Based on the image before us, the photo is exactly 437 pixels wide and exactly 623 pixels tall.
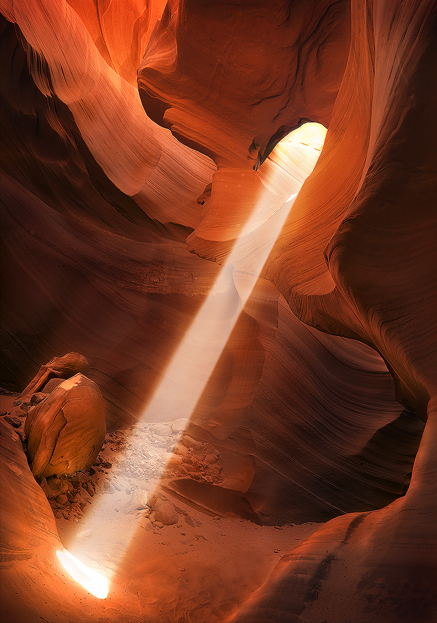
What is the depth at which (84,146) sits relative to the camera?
675 cm

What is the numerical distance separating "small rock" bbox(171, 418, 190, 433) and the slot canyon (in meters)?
0.03

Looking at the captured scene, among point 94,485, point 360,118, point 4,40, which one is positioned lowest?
point 94,485

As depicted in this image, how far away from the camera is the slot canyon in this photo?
120 inches

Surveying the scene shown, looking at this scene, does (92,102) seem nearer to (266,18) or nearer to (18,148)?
(18,148)

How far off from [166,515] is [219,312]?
10.3 feet

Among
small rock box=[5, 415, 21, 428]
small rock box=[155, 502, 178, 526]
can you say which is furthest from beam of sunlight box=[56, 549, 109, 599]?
small rock box=[5, 415, 21, 428]

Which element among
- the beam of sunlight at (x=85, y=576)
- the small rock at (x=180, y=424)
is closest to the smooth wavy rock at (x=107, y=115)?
the small rock at (x=180, y=424)

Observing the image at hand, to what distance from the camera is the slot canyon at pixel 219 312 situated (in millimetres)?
3041

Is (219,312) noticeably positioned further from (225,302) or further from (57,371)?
(57,371)

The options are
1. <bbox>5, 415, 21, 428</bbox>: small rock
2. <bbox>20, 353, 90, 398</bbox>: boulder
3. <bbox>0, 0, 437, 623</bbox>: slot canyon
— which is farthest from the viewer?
<bbox>20, 353, 90, 398</bbox>: boulder

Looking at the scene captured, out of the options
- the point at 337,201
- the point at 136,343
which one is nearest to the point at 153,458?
the point at 136,343

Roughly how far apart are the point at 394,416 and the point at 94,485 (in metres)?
3.82

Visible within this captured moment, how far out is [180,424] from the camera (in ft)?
20.9

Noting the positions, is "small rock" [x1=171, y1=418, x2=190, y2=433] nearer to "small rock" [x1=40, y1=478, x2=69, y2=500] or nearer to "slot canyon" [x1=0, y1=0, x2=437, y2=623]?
"slot canyon" [x1=0, y1=0, x2=437, y2=623]
